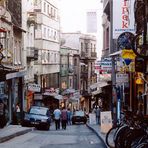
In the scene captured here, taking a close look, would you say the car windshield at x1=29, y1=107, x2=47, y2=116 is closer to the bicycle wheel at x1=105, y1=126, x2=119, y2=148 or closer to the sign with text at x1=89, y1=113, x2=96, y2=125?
the sign with text at x1=89, y1=113, x2=96, y2=125

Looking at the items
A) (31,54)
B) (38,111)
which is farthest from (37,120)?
(31,54)

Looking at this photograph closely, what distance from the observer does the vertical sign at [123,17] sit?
2331 centimetres

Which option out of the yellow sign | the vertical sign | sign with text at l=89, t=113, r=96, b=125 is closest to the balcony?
sign with text at l=89, t=113, r=96, b=125

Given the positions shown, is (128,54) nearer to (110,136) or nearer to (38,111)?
(110,136)

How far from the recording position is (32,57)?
2058 inches

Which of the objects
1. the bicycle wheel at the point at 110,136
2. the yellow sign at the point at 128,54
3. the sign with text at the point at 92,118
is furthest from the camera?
the sign with text at the point at 92,118

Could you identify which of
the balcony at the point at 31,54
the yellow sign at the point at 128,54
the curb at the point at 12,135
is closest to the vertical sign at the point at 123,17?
the yellow sign at the point at 128,54

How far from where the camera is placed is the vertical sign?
23.3 m

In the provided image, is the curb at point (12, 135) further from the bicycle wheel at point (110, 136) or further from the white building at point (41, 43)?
the white building at point (41, 43)

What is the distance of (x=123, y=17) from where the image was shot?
926 inches

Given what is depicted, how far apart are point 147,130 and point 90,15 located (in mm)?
40202

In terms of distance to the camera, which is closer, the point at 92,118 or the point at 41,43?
the point at 92,118

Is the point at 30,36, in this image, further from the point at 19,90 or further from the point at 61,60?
the point at 61,60

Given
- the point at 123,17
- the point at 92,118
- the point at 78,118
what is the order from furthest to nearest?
the point at 78,118 < the point at 92,118 < the point at 123,17
